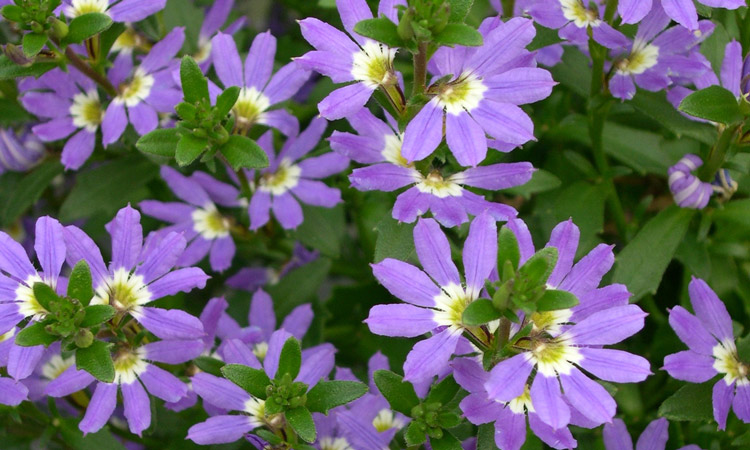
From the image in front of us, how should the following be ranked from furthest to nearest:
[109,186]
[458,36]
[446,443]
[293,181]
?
[109,186]
[293,181]
[446,443]
[458,36]

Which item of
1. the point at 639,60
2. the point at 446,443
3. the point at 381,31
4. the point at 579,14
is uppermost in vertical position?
the point at 381,31

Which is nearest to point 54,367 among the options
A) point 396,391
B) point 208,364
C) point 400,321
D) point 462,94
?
point 208,364

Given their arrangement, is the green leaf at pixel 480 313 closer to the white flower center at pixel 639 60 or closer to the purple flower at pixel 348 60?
the purple flower at pixel 348 60

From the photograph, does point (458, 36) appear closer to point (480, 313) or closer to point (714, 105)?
point (480, 313)

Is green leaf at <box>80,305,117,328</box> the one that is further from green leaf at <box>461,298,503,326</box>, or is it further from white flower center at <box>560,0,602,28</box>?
white flower center at <box>560,0,602,28</box>

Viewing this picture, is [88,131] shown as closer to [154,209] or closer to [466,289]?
[154,209]

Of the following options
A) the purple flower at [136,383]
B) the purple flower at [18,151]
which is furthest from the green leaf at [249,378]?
the purple flower at [18,151]

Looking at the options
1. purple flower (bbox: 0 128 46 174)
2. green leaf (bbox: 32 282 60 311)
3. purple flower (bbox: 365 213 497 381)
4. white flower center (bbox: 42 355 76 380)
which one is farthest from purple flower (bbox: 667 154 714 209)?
purple flower (bbox: 0 128 46 174)
